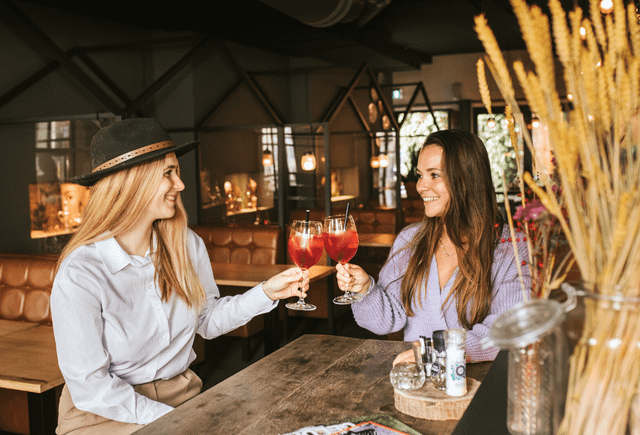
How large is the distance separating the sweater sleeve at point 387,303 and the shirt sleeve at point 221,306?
331mm

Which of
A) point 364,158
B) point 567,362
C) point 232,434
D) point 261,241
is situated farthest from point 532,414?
point 364,158

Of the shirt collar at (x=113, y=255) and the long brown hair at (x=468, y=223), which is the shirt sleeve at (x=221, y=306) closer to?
the shirt collar at (x=113, y=255)

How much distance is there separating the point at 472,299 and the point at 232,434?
102cm

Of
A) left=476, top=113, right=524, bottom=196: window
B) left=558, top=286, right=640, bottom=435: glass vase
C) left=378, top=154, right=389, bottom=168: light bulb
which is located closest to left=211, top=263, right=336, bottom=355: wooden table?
left=558, top=286, right=640, bottom=435: glass vase

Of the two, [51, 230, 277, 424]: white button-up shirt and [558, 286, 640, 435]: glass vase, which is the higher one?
[558, 286, 640, 435]: glass vase

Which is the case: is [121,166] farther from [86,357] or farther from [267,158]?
[267,158]

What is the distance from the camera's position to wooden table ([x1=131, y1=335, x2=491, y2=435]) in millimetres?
1299

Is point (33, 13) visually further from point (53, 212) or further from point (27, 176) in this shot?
point (53, 212)

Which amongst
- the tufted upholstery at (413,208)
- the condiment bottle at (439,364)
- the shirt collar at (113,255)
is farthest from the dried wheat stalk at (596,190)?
the tufted upholstery at (413,208)

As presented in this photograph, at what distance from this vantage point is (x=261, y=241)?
4.50 meters

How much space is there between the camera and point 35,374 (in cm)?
211

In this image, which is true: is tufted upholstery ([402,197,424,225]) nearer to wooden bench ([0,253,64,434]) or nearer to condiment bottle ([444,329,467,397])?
wooden bench ([0,253,64,434])

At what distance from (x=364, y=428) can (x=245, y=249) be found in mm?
3443

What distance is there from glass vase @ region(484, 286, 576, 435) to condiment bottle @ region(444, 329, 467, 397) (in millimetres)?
477
